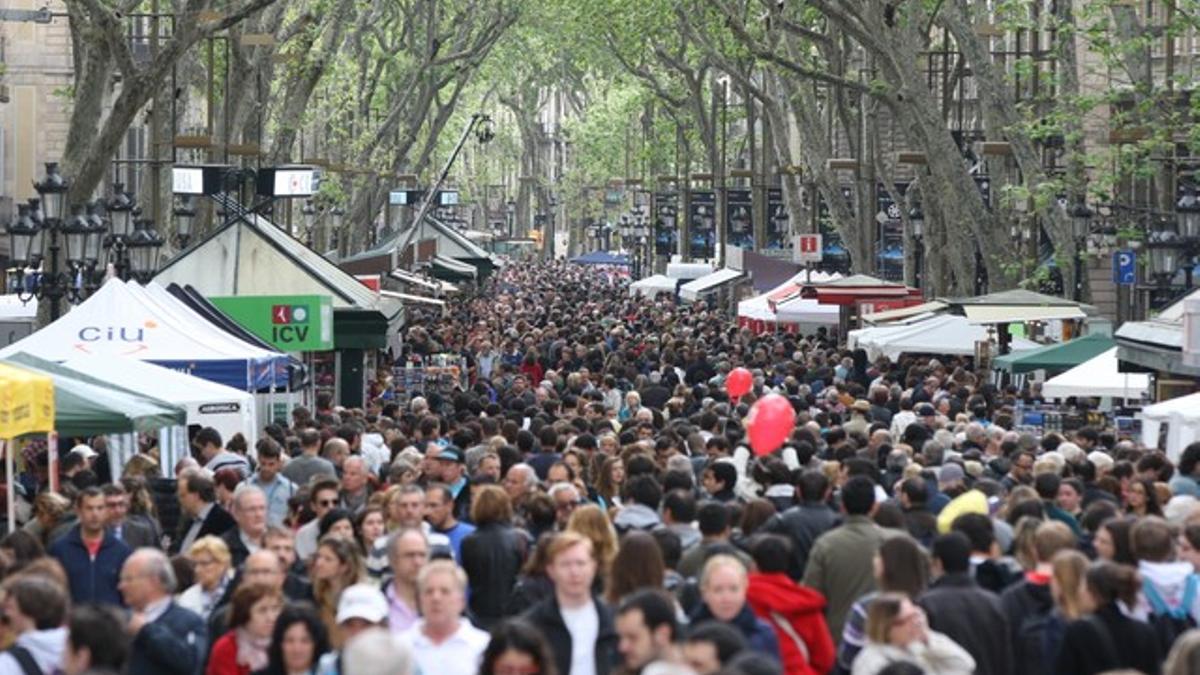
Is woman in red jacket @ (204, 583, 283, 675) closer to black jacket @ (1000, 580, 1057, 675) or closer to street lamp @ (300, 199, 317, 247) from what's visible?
black jacket @ (1000, 580, 1057, 675)

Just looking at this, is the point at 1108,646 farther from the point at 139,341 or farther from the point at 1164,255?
the point at 1164,255

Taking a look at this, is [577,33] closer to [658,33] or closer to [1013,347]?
[658,33]

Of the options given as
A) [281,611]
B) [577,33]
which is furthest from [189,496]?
[577,33]

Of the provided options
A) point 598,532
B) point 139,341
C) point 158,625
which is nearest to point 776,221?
point 139,341

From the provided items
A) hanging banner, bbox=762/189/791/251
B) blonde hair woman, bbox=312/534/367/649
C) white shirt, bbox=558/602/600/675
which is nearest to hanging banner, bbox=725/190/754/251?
hanging banner, bbox=762/189/791/251

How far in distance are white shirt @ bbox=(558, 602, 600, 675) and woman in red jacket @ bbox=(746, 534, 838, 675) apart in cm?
63

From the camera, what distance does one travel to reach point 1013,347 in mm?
32281

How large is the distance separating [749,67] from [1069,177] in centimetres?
2474

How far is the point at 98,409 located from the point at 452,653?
8.08 m

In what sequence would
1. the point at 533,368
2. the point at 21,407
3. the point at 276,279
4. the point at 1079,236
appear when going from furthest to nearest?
1. the point at 533,368
2. the point at 1079,236
3. the point at 276,279
4. the point at 21,407

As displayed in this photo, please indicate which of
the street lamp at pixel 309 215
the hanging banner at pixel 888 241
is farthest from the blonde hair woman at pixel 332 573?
the street lamp at pixel 309 215

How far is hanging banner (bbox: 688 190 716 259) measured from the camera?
77.7m

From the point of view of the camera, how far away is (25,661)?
918 centimetres

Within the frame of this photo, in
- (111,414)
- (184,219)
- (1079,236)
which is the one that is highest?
(184,219)
